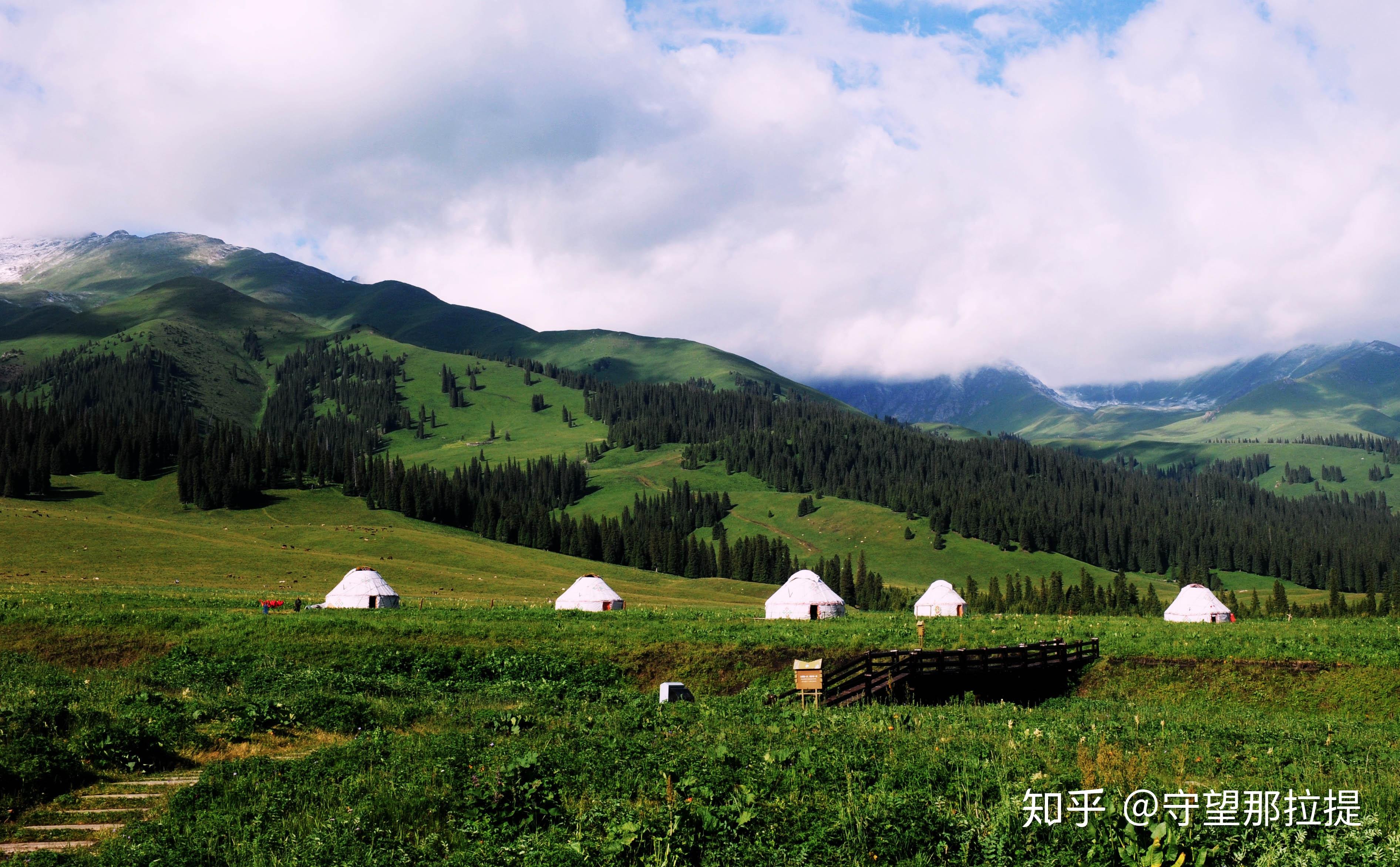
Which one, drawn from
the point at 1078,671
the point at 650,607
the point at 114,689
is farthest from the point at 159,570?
the point at 1078,671

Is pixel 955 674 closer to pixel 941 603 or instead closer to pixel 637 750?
pixel 637 750

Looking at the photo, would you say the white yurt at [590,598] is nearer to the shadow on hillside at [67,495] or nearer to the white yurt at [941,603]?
the white yurt at [941,603]

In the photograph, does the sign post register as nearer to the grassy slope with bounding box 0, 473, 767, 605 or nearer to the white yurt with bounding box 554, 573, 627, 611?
the white yurt with bounding box 554, 573, 627, 611

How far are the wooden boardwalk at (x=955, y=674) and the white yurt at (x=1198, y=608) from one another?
130 ft

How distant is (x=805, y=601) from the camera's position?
222 feet

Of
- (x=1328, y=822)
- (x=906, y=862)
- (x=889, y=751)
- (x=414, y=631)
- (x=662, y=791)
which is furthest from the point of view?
(x=414, y=631)

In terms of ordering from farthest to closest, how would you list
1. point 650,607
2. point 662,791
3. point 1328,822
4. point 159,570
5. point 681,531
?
point 681,531, point 159,570, point 650,607, point 662,791, point 1328,822

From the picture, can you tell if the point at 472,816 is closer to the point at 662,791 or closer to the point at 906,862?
the point at 662,791

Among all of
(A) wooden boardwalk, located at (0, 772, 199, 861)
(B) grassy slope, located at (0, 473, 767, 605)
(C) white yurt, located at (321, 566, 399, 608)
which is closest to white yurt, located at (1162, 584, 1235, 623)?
(B) grassy slope, located at (0, 473, 767, 605)

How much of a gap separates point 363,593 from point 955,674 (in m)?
45.2

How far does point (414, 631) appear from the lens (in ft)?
143

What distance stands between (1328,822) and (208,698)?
25040 mm

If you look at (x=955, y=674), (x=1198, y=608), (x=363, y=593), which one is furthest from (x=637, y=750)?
(x=1198, y=608)

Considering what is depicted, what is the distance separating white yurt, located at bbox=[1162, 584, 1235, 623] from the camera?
72.2 meters
